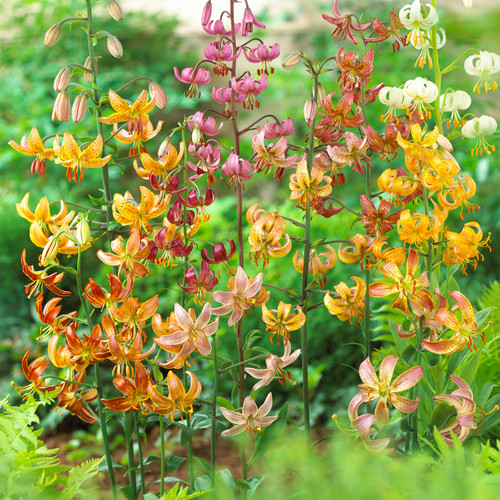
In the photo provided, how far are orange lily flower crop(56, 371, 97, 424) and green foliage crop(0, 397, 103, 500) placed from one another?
0.19 m

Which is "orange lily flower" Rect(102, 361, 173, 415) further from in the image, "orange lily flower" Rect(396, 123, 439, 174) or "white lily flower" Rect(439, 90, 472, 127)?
"white lily flower" Rect(439, 90, 472, 127)

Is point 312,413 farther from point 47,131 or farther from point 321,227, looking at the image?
point 47,131

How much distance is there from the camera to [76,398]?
115 cm

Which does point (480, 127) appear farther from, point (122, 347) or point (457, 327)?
point (122, 347)

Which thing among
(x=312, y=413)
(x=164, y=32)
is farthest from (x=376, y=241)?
(x=164, y=32)

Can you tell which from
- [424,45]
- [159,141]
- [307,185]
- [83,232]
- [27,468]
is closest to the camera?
[27,468]

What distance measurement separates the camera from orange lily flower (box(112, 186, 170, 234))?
3.46 ft

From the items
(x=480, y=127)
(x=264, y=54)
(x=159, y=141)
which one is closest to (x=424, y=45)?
(x=480, y=127)

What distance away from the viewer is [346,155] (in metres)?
1.14

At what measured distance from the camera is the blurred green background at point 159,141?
7.41 feet

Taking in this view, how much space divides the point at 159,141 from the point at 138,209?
10.1 feet

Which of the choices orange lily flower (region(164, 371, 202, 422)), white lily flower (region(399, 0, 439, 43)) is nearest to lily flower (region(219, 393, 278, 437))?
orange lily flower (region(164, 371, 202, 422))

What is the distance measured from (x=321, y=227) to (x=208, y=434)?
3.08ft

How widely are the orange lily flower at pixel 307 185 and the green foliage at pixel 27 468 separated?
1.88ft
